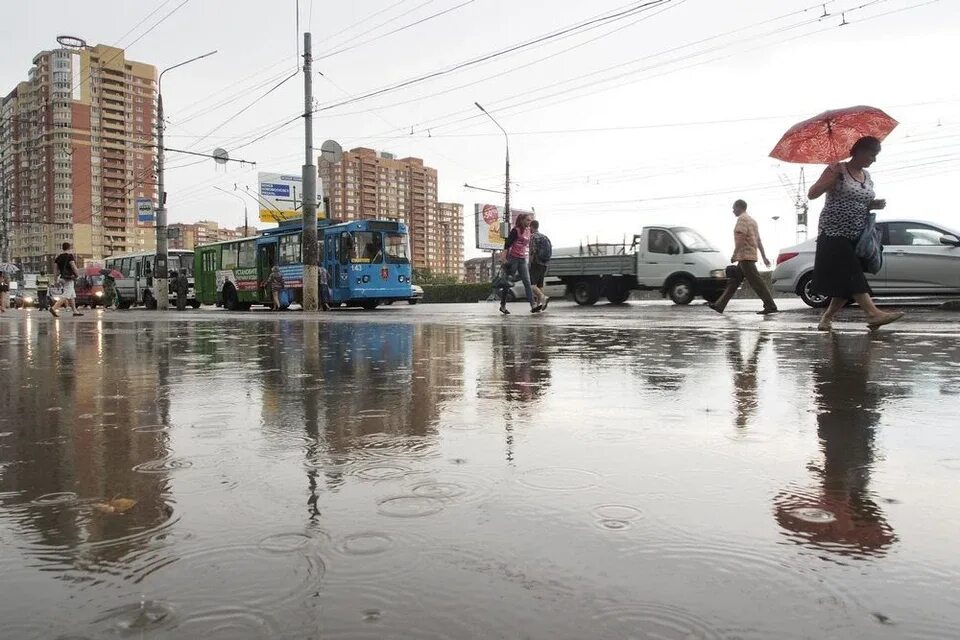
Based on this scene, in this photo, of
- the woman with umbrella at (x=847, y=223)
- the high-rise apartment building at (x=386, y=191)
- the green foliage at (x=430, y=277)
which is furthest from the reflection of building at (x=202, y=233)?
the woman with umbrella at (x=847, y=223)

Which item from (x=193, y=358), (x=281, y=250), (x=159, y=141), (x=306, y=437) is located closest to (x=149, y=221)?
(x=159, y=141)

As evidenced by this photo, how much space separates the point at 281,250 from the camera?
26141 millimetres

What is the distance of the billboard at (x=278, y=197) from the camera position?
5003 centimetres

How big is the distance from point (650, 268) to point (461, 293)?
23790 mm

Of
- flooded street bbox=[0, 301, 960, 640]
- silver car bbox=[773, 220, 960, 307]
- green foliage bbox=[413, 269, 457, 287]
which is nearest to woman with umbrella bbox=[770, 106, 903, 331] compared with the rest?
flooded street bbox=[0, 301, 960, 640]

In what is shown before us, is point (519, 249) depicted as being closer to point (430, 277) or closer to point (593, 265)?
point (593, 265)

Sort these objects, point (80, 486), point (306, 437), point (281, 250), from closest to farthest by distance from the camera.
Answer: point (80, 486) < point (306, 437) < point (281, 250)

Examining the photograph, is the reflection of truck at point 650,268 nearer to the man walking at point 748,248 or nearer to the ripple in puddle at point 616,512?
the man walking at point 748,248

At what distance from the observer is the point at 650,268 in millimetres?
19516

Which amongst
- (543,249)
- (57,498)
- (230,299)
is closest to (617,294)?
(543,249)

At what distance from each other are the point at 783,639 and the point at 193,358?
6.13m

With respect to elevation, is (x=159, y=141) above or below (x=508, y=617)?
above

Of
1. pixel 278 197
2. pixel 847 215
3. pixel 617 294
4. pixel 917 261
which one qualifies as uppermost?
pixel 278 197

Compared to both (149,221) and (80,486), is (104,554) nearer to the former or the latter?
(80,486)
